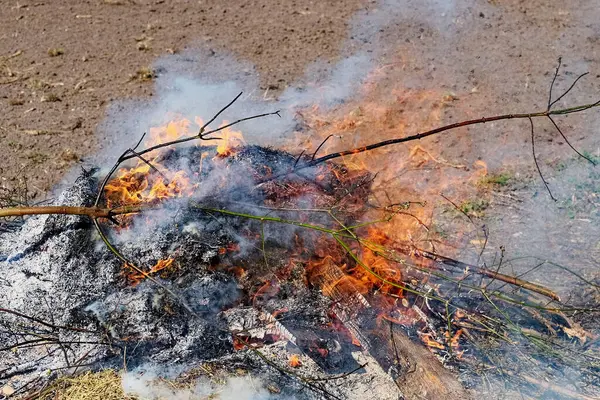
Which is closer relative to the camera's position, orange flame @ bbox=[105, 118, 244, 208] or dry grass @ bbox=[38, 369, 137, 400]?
dry grass @ bbox=[38, 369, 137, 400]

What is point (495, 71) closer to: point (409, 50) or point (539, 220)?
point (409, 50)

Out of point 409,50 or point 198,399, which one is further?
point 409,50

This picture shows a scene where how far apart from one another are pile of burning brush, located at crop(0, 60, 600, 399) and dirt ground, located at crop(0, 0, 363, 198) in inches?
72.1

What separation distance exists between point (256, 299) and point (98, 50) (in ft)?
15.6

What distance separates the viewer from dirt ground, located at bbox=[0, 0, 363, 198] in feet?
19.3

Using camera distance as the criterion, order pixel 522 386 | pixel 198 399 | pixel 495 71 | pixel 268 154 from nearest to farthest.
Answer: pixel 198 399 → pixel 522 386 → pixel 268 154 → pixel 495 71

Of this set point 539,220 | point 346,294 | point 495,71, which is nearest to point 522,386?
point 346,294

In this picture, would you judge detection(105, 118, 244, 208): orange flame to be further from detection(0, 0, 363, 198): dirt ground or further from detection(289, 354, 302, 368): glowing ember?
detection(0, 0, 363, 198): dirt ground

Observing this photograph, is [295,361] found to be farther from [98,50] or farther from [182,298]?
[98,50]

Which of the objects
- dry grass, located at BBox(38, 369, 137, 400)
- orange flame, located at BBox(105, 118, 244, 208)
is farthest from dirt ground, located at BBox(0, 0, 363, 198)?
dry grass, located at BBox(38, 369, 137, 400)

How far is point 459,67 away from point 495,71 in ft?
1.45

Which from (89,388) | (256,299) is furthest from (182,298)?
(89,388)

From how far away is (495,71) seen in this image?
6.78 m

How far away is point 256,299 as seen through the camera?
12.6 feet
